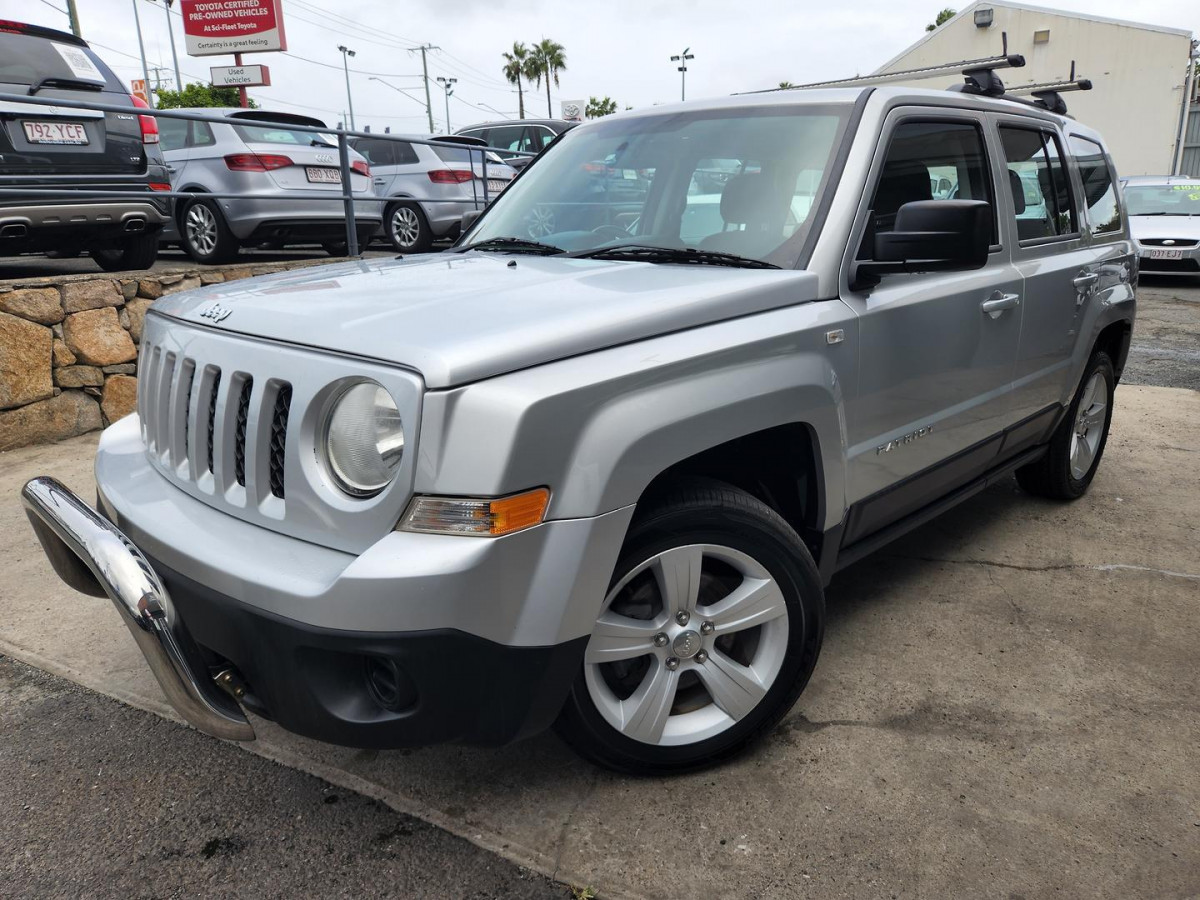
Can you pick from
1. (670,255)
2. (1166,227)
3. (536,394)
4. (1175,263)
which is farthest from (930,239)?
(1166,227)

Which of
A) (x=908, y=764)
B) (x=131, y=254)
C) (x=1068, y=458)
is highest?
(x=131, y=254)

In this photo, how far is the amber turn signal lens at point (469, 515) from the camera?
5.98ft

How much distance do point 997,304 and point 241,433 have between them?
2.48m

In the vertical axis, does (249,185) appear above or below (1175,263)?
above

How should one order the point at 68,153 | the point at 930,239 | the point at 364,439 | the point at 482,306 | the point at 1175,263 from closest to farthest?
the point at 364,439 → the point at 482,306 → the point at 930,239 → the point at 68,153 → the point at 1175,263

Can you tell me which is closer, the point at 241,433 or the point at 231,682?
the point at 231,682

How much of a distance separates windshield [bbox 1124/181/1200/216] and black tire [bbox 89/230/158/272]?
13.1m

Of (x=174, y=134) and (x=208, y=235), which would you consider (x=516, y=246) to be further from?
(x=174, y=134)

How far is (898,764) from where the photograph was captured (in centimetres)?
247

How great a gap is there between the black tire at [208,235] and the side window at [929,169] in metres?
6.03

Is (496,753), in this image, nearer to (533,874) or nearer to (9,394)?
(533,874)

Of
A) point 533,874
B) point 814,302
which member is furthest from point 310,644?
point 814,302

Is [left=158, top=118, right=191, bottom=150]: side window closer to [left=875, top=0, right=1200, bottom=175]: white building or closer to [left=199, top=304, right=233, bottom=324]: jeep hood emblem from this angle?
[left=199, top=304, right=233, bottom=324]: jeep hood emblem

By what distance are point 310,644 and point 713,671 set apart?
999 mm
